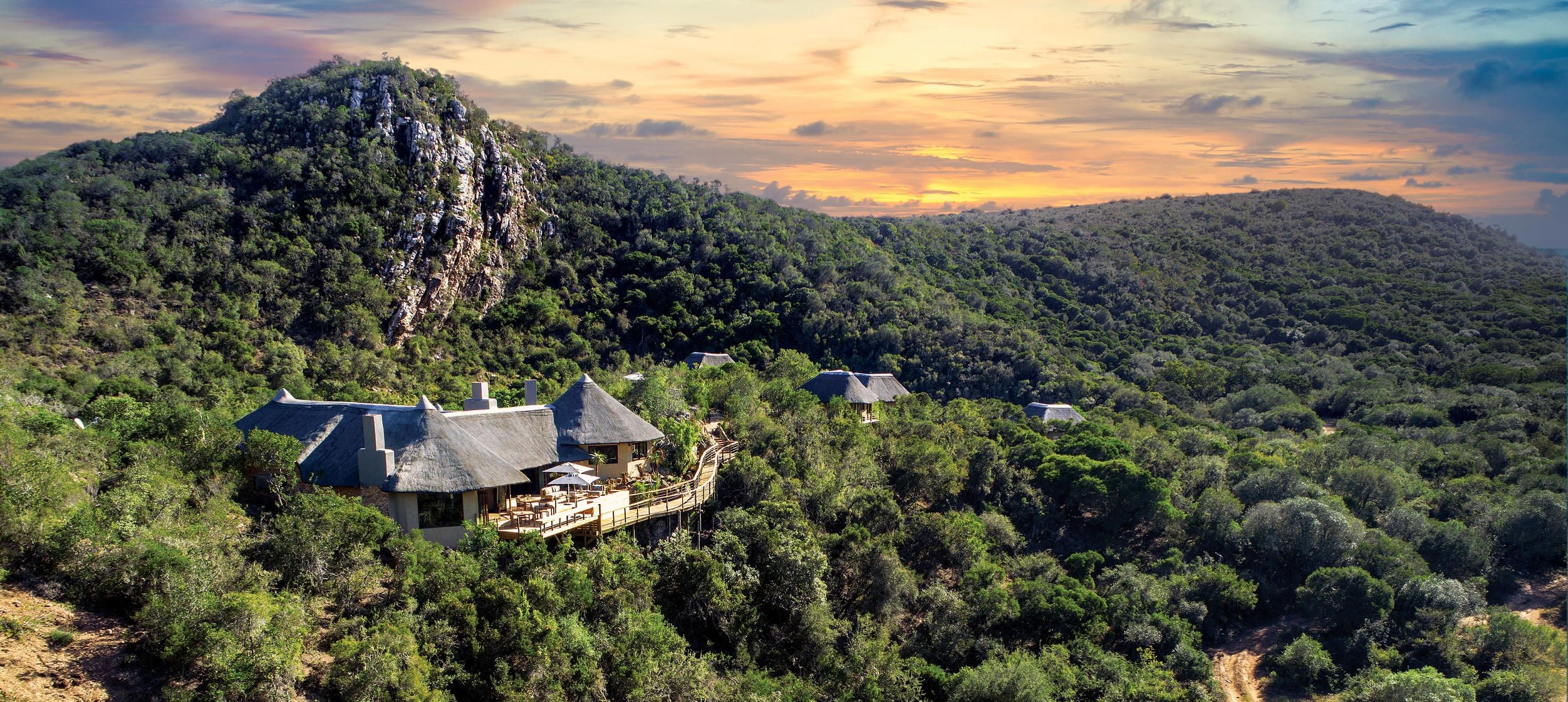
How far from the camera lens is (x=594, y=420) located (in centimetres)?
2531

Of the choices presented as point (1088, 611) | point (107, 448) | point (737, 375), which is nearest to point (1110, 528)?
point (1088, 611)

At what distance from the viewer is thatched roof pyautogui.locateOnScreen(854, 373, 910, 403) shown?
42.2 metres

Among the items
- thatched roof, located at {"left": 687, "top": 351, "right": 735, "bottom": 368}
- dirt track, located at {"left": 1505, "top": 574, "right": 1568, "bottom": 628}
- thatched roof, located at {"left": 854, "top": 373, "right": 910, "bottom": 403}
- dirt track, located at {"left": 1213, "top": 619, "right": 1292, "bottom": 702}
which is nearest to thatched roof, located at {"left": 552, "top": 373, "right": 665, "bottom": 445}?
thatched roof, located at {"left": 854, "top": 373, "right": 910, "bottom": 403}

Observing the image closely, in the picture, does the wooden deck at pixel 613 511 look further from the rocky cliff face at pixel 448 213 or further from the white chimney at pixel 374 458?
the rocky cliff face at pixel 448 213

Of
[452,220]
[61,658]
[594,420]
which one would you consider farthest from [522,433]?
[452,220]

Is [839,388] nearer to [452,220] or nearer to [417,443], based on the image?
[417,443]

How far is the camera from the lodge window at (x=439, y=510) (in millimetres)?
19891

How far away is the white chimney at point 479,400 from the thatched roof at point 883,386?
19.2 m

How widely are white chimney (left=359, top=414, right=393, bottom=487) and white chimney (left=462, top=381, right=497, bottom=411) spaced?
5.17 m

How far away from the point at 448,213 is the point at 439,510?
1596 inches

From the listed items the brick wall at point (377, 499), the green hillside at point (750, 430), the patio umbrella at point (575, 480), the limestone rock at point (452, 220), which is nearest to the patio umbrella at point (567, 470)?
the patio umbrella at point (575, 480)

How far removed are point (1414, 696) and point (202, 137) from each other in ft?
207

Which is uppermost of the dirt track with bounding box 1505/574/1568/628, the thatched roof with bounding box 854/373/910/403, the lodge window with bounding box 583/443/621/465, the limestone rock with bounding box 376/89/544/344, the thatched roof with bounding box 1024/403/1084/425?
the limestone rock with bounding box 376/89/544/344

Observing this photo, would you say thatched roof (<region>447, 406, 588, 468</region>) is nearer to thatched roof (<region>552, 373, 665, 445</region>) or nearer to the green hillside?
thatched roof (<region>552, 373, 665, 445</region>)
